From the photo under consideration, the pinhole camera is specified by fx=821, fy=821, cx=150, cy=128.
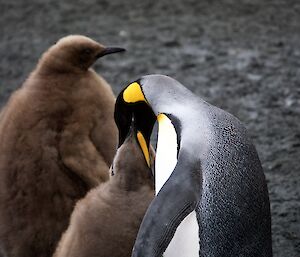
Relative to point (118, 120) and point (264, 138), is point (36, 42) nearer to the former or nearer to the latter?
point (264, 138)

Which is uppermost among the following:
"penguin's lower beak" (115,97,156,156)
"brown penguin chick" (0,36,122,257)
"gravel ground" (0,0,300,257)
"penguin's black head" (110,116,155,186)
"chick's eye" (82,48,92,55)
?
"chick's eye" (82,48,92,55)

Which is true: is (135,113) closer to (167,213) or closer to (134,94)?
(134,94)

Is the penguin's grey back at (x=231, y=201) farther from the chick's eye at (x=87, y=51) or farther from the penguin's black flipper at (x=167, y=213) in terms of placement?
the chick's eye at (x=87, y=51)

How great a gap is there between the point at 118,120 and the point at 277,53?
237 centimetres

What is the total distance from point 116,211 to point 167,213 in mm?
298

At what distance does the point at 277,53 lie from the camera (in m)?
4.79

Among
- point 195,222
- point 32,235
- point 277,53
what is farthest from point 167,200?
point 277,53

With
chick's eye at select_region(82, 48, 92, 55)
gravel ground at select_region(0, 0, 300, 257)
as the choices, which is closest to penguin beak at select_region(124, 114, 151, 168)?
chick's eye at select_region(82, 48, 92, 55)

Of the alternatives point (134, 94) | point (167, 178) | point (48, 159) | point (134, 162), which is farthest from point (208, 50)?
point (167, 178)

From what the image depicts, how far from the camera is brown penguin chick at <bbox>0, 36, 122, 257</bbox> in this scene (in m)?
2.79

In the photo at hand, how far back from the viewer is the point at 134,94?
8.36 feet

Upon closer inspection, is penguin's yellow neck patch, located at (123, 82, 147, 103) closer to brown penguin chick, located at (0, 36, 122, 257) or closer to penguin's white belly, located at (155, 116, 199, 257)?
penguin's white belly, located at (155, 116, 199, 257)

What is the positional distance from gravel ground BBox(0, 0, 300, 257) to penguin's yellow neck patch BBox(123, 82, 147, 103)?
0.96 meters

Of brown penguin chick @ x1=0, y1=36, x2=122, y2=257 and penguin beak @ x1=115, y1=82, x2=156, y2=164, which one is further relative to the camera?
brown penguin chick @ x1=0, y1=36, x2=122, y2=257
